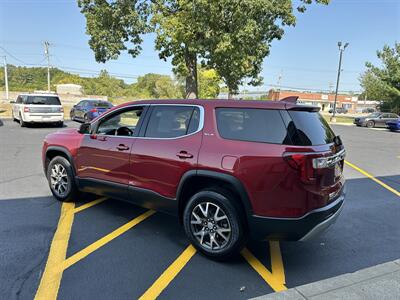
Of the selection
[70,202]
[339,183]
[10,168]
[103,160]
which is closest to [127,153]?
[103,160]

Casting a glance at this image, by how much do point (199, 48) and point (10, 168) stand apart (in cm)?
1011

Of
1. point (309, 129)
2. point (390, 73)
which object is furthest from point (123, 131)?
point (390, 73)

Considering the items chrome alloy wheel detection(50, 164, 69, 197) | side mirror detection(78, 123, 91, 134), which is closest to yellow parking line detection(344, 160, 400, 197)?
side mirror detection(78, 123, 91, 134)

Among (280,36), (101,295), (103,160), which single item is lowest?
(101,295)

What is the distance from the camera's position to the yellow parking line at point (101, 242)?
11.1 ft

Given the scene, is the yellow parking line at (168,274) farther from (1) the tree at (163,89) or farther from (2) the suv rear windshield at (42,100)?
(1) the tree at (163,89)

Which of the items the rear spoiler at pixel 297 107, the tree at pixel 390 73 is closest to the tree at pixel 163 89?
the tree at pixel 390 73

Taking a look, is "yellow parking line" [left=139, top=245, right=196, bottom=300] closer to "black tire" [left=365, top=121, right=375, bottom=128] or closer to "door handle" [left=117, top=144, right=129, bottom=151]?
"door handle" [left=117, top=144, right=129, bottom=151]

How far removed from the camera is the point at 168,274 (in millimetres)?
3193

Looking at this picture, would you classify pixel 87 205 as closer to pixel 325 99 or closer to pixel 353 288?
pixel 353 288

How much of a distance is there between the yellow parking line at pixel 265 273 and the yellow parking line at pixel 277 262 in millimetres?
30

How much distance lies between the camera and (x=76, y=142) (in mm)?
4883

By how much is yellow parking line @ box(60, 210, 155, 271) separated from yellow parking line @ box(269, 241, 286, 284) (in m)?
1.87

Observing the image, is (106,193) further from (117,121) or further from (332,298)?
(332,298)
